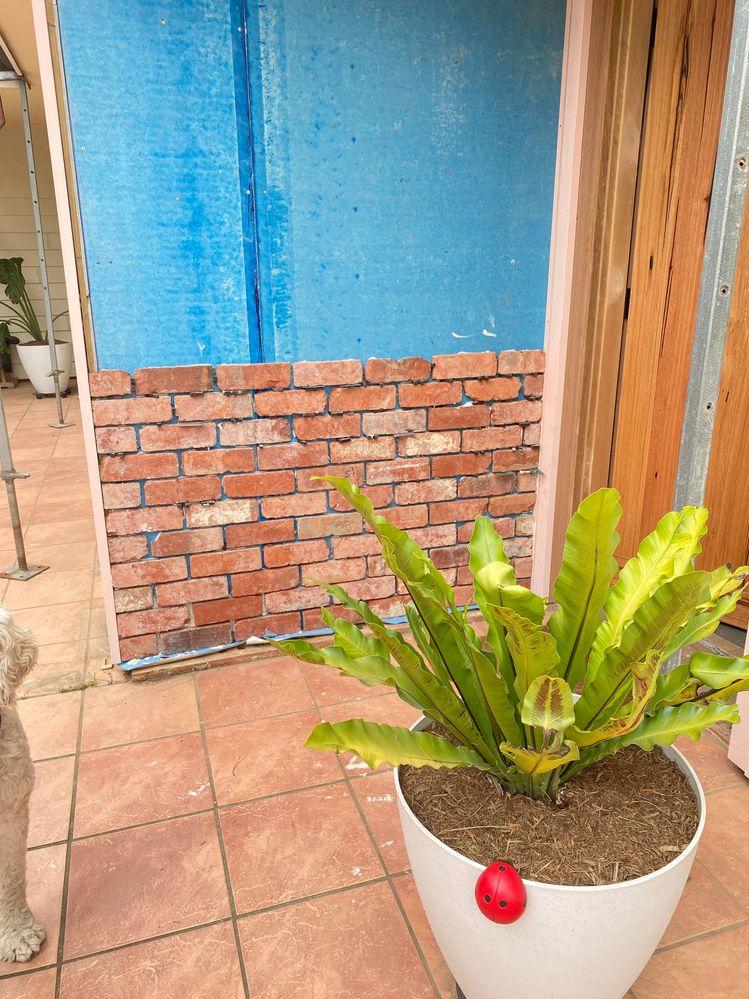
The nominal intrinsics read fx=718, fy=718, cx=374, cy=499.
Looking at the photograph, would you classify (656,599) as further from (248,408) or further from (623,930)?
(248,408)

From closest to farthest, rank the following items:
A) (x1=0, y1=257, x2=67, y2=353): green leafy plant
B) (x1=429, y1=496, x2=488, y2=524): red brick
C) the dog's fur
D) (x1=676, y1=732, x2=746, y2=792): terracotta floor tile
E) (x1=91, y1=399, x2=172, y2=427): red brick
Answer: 1. the dog's fur
2. (x1=676, y1=732, x2=746, y2=792): terracotta floor tile
3. (x1=91, y1=399, x2=172, y2=427): red brick
4. (x1=429, y1=496, x2=488, y2=524): red brick
5. (x1=0, y1=257, x2=67, y2=353): green leafy plant

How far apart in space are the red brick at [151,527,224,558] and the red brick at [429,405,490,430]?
801 mm

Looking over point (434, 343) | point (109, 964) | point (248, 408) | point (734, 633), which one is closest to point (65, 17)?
point (248, 408)

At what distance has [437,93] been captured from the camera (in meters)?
2.16

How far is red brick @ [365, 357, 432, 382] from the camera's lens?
231cm

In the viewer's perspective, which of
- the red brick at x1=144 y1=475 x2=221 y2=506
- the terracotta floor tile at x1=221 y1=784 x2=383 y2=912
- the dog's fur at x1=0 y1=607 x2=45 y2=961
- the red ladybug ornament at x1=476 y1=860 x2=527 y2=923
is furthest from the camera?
the red brick at x1=144 y1=475 x2=221 y2=506

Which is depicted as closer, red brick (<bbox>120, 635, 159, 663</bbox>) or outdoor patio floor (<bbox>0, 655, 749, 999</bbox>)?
outdoor patio floor (<bbox>0, 655, 749, 999</bbox>)

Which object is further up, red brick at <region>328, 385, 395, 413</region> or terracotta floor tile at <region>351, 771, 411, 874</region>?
red brick at <region>328, 385, 395, 413</region>

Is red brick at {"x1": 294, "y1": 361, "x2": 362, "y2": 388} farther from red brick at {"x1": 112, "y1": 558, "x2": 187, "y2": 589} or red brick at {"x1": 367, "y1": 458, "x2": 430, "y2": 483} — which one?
red brick at {"x1": 112, "y1": 558, "x2": 187, "y2": 589}

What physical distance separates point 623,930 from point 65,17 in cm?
229

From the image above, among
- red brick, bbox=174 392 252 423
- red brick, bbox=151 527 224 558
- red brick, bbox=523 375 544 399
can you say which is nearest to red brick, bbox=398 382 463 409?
red brick, bbox=523 375 544 399

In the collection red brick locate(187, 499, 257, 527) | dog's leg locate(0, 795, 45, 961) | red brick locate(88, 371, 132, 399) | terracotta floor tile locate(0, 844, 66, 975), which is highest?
red brick locate(88, 371, 132, 399)

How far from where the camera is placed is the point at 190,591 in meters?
2.33

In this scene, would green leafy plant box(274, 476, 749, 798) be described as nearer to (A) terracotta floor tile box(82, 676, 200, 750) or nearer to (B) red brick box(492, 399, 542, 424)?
(A) terracotta floor tile box(82, 676, 200, 750)
